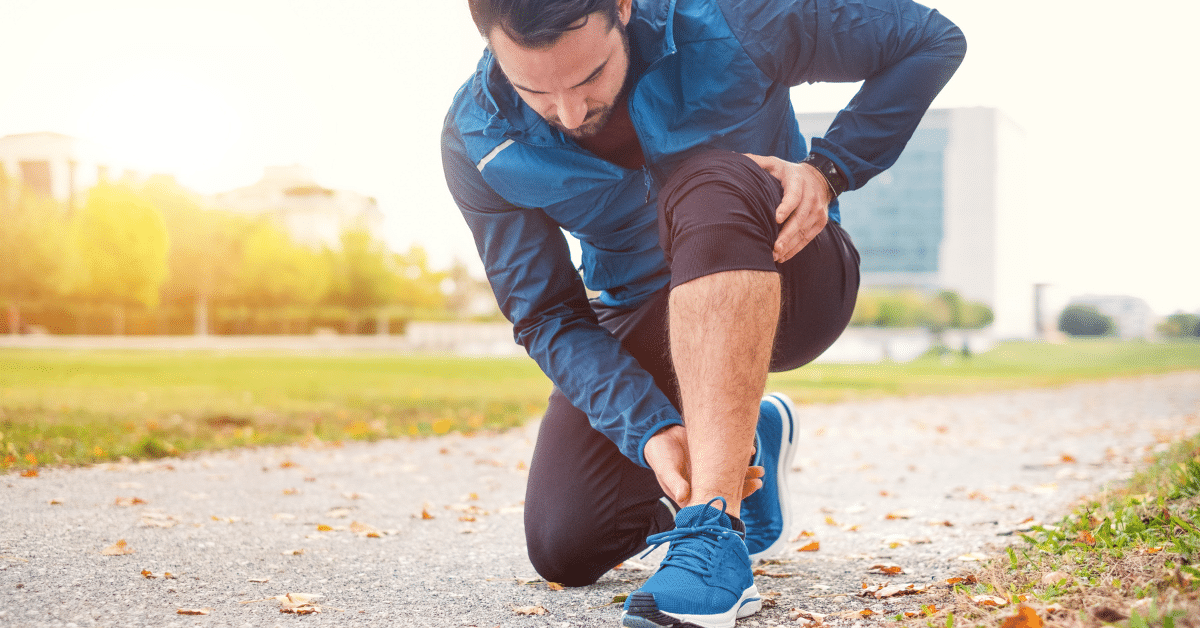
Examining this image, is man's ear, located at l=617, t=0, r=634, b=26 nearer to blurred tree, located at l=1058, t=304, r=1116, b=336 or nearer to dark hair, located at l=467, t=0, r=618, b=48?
dark hair, located at l=467, t=0, r=618, b=48

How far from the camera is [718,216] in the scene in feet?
4.98

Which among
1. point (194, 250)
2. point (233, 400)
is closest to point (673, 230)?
point (233, 400)

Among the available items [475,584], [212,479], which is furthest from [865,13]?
[212,479]

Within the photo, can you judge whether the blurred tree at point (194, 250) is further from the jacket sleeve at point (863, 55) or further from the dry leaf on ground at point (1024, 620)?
the dry leaf on ground at point (1024, 620)

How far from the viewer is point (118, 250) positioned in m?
17.2

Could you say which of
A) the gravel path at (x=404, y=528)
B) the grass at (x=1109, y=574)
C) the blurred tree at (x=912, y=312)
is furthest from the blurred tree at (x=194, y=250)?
the blurred tree at (x=912, y=312)

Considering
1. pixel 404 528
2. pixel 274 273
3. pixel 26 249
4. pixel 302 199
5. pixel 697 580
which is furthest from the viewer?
pixel 302 199

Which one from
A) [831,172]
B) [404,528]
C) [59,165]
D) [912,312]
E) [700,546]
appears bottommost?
[912,312]

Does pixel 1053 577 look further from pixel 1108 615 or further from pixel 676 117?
pixel 676 117

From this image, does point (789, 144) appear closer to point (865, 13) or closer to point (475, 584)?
point (865, 13)

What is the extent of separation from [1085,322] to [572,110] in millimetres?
60628

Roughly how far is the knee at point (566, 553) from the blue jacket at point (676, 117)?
31 centimetres

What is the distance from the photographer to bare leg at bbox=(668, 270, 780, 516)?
1458 millimetres

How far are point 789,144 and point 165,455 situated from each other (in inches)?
149
